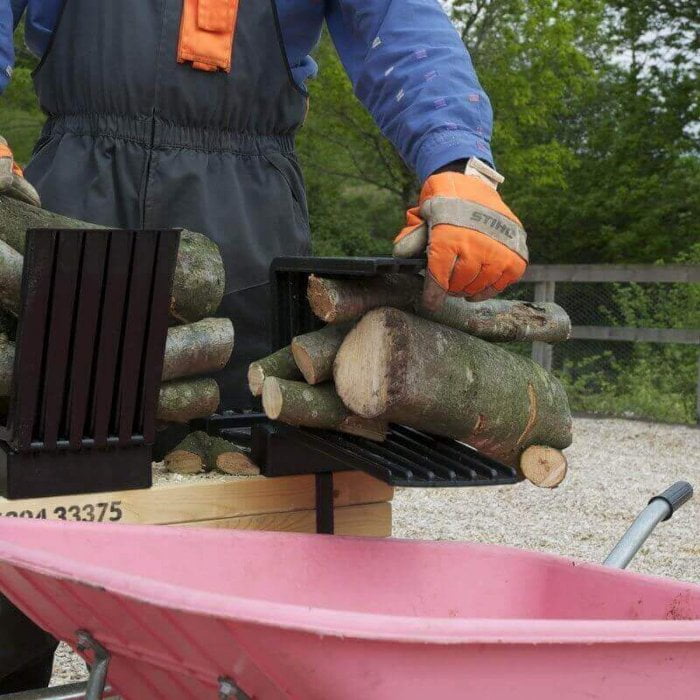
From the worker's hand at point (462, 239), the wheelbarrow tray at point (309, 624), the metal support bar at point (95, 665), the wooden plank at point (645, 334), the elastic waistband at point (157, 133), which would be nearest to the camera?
the wheelbarrow tray at point (309, 624)

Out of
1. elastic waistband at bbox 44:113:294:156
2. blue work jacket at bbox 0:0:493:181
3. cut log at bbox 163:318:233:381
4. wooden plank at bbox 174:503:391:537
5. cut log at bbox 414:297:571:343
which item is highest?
blue work jacket at bbox 0:0:493:181

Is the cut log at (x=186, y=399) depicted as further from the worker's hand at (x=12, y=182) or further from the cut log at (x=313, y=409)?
Answer: the worker's hand at (x=12, y=182)

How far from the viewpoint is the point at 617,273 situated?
9.23 m

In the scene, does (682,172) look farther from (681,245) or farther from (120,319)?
(120,319)

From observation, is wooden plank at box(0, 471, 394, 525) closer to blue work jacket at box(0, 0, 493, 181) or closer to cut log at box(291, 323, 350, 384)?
cut log at box(291, 323, 350, 384)

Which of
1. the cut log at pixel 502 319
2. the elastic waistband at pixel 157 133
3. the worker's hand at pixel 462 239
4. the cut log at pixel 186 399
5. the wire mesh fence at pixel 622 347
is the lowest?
the wire mesh fence at pixel 622 347

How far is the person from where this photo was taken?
6.32ft

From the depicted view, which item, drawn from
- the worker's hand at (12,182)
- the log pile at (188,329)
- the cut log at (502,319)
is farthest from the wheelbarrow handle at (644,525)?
the worker's hand at (12,182)

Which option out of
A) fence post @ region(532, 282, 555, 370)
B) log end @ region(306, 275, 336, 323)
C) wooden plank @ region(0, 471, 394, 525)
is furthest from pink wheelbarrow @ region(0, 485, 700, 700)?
fence post @ region(532, 282, 555, 370)

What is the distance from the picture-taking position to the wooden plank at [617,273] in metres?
8.83

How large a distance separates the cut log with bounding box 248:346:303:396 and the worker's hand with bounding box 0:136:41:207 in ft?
Answer: 1.47

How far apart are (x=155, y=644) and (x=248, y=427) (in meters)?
0.79

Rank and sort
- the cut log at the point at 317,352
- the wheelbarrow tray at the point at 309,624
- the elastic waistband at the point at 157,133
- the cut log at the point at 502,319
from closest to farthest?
the wheelbarrow tray at the point at 309,624 < the cut log at the point at 317,352 < the cut log at the point at 502,319 < the elastic waistband at the point at 157,133

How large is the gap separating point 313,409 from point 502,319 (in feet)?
1.46
